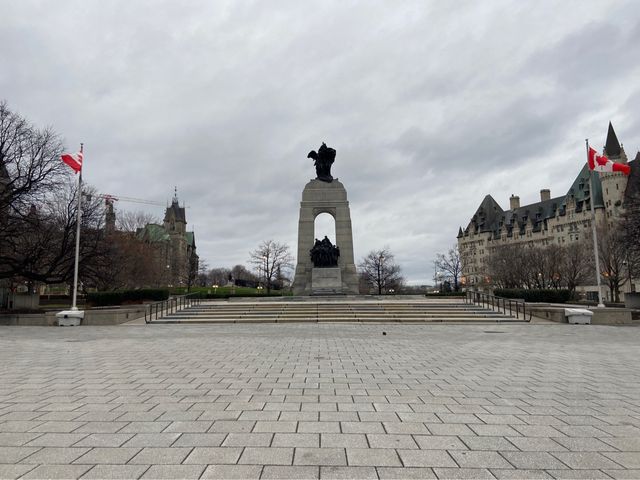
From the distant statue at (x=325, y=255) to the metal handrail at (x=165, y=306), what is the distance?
9331 millimetres

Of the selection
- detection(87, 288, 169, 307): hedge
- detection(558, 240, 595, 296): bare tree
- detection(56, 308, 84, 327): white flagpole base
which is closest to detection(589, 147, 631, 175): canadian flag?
detection(56, 308, 84, 327): white flagpole base

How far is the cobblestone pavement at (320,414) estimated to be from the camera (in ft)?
11.2

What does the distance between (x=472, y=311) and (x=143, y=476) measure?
20298mm

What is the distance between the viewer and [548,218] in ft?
297

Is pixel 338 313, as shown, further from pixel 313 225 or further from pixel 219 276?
pixel 219 276

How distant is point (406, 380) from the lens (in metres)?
6.87

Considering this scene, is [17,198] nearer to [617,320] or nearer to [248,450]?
[248,450]

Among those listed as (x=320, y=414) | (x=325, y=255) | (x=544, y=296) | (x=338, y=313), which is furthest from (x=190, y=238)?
(x=320, y=414)

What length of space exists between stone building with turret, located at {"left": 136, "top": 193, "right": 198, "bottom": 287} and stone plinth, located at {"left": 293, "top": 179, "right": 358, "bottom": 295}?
30.1m

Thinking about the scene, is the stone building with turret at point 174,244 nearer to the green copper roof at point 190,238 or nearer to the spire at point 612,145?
the green copper roof at point 190,238

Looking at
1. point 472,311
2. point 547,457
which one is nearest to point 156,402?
point 547,457


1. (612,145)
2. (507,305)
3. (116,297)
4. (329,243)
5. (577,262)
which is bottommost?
(507,305)

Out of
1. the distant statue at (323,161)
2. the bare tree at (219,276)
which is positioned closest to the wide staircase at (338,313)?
the distant statue at (323,161)

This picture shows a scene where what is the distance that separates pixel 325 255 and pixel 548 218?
7608cm
